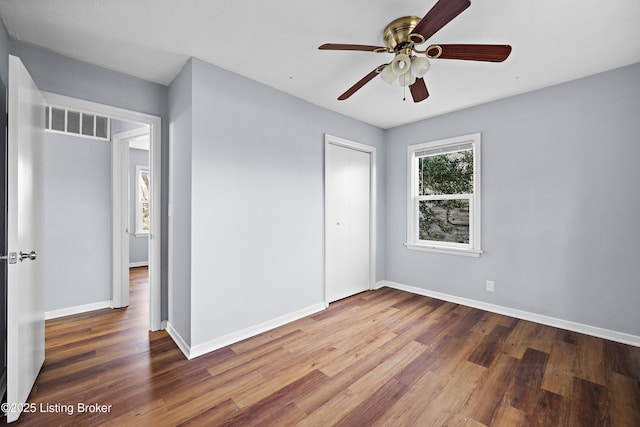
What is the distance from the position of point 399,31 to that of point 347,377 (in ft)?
8.17

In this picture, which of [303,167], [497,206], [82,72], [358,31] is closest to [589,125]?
[497,206]

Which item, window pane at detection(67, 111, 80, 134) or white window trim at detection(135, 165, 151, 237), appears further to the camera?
white window trim at detection(135, 165, 151, 237)

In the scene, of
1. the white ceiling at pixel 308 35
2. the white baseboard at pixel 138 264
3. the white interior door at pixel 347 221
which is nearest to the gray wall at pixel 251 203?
the white interior door at pixel 347 221

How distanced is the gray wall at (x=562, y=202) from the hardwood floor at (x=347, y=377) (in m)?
0.41

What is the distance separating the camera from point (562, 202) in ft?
9.36

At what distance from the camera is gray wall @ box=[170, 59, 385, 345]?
93.9 inches

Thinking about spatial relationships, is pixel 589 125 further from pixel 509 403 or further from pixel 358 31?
pixel 509 403

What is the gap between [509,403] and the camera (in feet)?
5.85

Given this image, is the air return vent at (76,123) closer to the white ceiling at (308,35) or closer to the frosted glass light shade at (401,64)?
the white ceiling at (308,35)

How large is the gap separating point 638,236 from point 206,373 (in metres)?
3.85

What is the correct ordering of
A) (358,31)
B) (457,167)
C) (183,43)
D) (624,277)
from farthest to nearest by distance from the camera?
(457,167)
(624,277)
(183,43)
(358,31)

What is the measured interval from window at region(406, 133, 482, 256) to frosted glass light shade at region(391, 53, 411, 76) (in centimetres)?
202

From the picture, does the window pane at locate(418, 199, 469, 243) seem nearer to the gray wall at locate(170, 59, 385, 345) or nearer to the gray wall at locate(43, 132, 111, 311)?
the gray wall at locate(170, 59, 385, 345)

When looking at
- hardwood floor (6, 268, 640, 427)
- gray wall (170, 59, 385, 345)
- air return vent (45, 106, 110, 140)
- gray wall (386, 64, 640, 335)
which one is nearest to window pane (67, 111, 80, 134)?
air return vent (45, 106, 110, 140)
